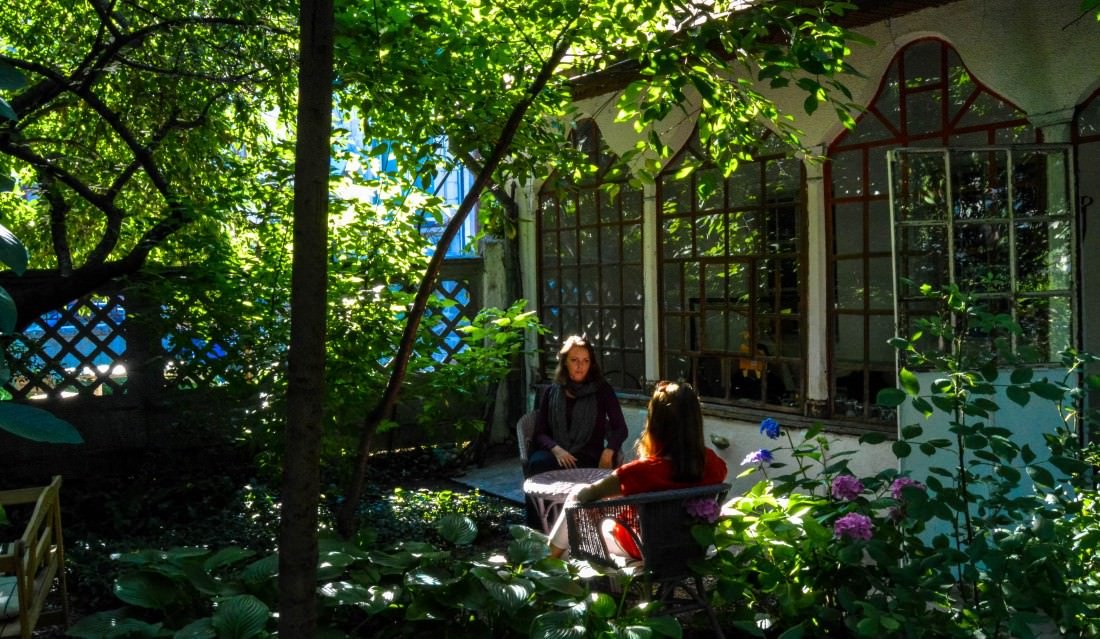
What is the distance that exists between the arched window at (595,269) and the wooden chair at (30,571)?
14.6 ft

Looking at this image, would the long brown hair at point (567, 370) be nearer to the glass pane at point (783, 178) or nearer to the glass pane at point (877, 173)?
the glass pane at point (783, 178)

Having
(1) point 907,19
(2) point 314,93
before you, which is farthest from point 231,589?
(1) point 907,19

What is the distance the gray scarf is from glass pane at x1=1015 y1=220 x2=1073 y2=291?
240cm

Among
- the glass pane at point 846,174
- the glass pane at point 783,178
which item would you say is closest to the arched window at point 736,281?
the glass pane at point 783,178

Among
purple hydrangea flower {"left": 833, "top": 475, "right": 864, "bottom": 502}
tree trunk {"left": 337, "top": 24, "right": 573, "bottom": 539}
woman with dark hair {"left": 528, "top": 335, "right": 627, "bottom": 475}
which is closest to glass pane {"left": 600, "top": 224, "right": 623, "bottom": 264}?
woman with dark hair {"left": 528, "top": 335, "right": 627, "bottom": 475}

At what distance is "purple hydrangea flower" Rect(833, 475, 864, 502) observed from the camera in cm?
336

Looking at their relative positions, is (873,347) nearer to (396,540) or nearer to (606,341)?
(606,341)

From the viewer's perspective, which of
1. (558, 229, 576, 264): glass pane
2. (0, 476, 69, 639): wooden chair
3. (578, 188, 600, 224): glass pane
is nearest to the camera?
(0, 476, 69, 639): wooden chair

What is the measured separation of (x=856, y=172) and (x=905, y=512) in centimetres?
382

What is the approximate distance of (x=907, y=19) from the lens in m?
5.96

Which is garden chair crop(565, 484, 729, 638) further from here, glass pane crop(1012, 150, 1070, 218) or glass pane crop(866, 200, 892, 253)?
glass pane crop(866, 200, 892, 253)

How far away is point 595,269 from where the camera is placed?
338 inches

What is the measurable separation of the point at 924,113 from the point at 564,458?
3019 millimetres

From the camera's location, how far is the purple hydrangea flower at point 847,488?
3.36m
